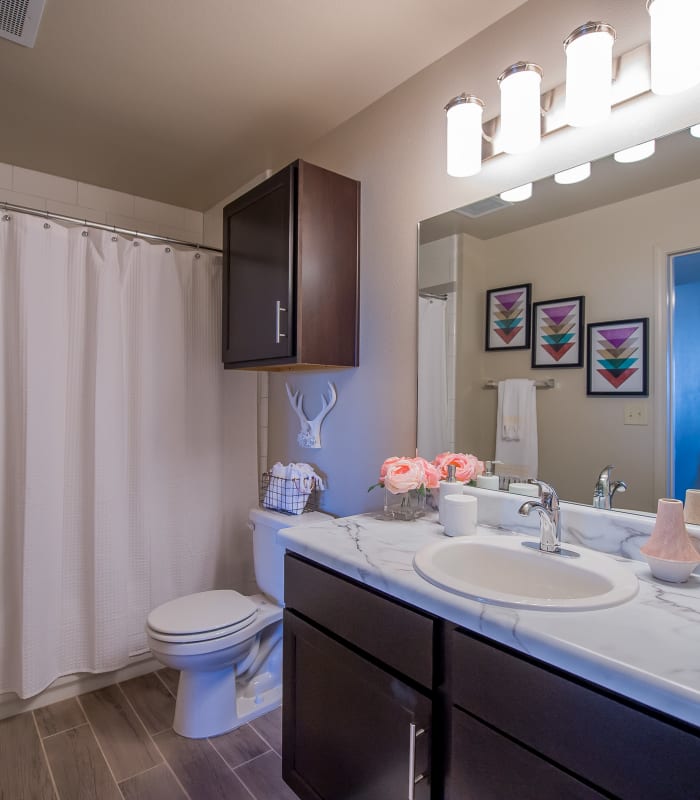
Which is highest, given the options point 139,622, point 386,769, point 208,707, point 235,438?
point 235,438

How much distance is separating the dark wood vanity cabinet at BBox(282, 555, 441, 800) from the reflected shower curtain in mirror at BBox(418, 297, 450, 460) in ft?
1.95

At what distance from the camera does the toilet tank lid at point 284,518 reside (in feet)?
6.40

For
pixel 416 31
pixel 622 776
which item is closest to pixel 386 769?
pixel 622 776

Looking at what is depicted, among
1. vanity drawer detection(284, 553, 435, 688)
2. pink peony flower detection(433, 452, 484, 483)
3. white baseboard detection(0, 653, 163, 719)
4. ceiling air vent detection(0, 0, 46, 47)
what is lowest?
white baseboard detection(0, 653, 163, 719)

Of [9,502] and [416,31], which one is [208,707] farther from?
[416,31]

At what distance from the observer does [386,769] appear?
1.07 metres

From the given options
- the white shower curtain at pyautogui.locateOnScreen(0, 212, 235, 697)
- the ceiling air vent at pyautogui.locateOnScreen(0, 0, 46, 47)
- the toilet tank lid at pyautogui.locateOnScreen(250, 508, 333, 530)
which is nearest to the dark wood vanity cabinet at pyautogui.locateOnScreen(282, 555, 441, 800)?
the toilet tank lid at pyautogui.locateOnScreen(250, 508, 333, 530)

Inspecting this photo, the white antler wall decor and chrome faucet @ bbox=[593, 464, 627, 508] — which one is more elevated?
the white antler wall decor

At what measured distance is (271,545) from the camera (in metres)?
2.02

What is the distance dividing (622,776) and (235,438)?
2.01m

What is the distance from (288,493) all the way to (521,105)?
1516 millimetres

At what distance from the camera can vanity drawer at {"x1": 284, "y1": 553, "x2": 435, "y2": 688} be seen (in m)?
0.99

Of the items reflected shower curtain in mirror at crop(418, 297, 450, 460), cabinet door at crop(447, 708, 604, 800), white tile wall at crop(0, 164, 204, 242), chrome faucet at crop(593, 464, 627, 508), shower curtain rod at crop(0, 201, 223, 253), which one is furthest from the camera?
white tile wall at crop(0, 164, 204, 242)

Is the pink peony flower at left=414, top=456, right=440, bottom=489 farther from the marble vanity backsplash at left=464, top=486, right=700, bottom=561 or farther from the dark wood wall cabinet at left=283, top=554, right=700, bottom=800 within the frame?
the dark wood wall cabinet at left=283, top=554, right=700, bottom=800
